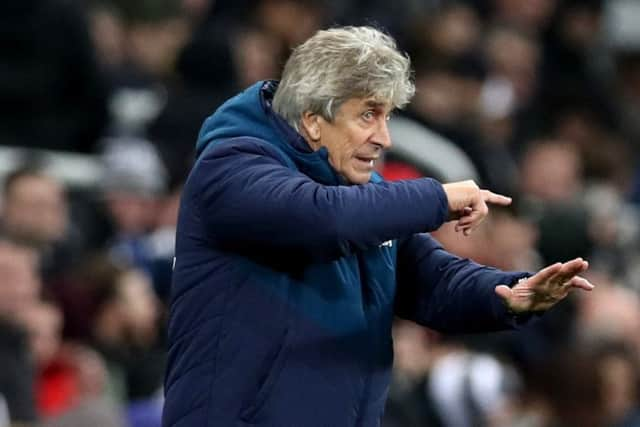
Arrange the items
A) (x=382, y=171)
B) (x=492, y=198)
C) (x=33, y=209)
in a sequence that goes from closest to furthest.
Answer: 1. (x=492, y=198)
2. (x=33, y=209)
3. (x=382, y=171)

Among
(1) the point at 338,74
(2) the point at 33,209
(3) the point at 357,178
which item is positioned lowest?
(2) the point at 33,209

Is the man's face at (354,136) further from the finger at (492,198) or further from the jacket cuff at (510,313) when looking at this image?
the jacket cuff at (510,313)

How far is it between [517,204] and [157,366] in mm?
3269

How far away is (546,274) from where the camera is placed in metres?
4.42

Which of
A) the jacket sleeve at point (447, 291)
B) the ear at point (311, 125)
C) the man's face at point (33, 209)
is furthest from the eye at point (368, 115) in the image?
the man's face at point (33, 209)

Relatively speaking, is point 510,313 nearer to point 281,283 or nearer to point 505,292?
point 505,292

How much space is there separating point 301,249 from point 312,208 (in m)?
0.12

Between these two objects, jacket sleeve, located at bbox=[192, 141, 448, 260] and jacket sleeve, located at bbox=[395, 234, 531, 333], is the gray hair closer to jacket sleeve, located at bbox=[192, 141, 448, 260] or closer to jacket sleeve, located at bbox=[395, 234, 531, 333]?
jacket sleeve, located at bbox=[192, 141, 448, 260]

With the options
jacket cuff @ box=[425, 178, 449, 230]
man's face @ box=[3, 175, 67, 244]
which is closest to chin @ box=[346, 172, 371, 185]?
jacket cuff @ box=[425, 178, 449, 230]

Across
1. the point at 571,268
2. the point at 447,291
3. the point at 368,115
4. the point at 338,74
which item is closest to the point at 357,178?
the point at 368,115

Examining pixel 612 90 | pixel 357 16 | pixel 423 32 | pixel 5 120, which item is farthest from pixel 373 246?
pixel 612 90

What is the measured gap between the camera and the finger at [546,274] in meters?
4.38

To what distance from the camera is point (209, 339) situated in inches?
176

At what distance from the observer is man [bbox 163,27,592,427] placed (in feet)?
14.1
